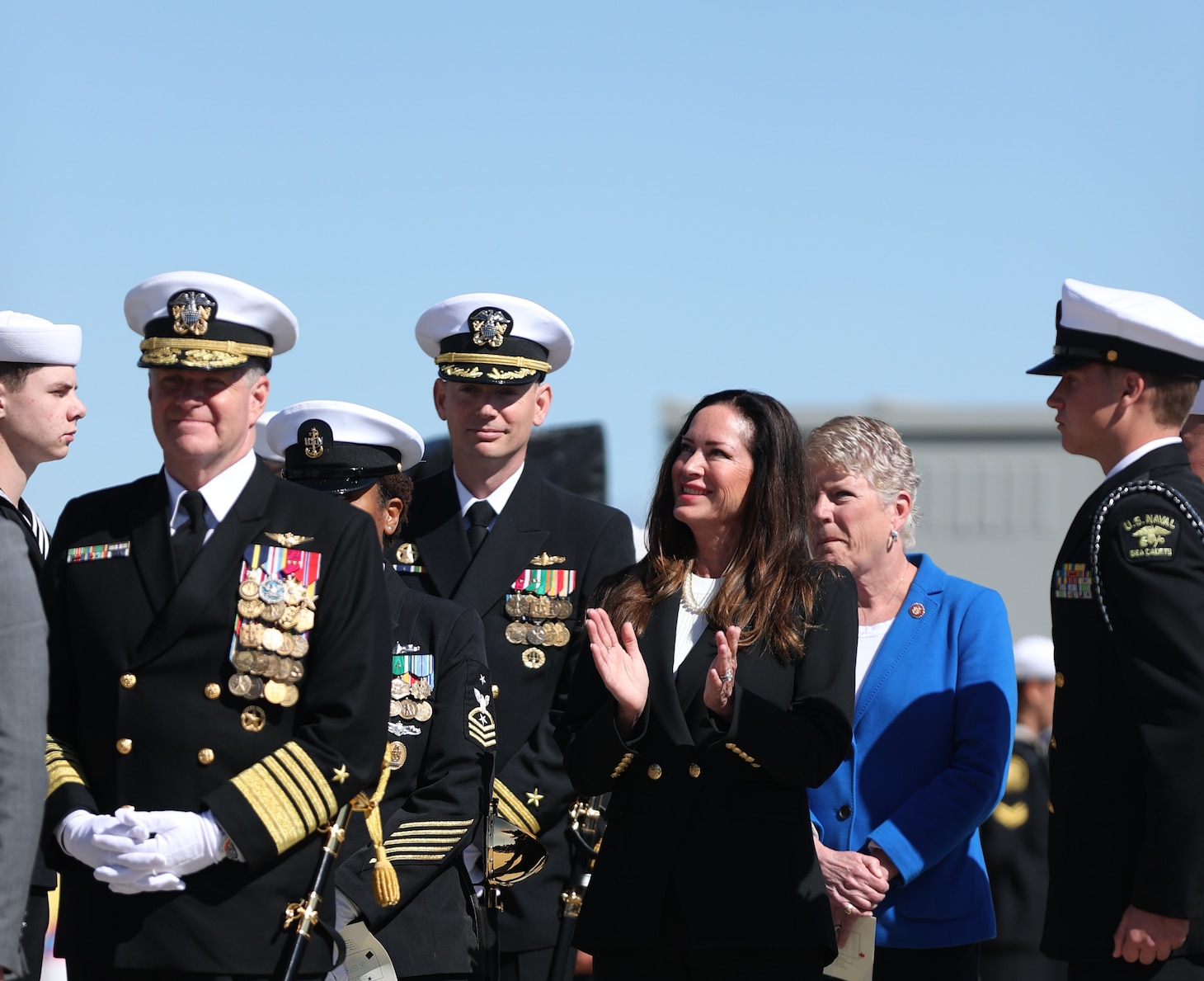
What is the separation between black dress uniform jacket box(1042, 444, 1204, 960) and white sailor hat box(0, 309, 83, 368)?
290 cm

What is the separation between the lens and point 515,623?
4.94 m

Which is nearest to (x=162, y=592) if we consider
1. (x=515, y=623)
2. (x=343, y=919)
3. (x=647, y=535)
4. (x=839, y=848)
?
(x=343, y=919)

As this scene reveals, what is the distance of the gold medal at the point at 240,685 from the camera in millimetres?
3363

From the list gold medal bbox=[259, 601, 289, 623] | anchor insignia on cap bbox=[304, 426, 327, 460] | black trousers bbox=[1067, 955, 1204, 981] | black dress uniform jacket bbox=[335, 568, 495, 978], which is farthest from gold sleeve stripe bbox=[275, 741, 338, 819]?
black trousers bbox=[1067, 955, 1204, 981]

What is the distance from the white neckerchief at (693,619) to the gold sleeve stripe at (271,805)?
104 centimetres

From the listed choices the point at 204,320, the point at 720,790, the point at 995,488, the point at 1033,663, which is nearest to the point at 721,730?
the point at 720,790

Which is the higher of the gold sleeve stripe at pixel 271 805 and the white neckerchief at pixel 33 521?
the white neckerchief at pixel 33 521

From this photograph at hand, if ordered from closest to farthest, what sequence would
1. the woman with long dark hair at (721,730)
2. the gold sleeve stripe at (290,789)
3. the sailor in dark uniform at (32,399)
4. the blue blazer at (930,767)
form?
1. the gold sleeve stripe at (290,789)
2. the woman with long dark hair at (721,730)
3. the blue blazer at (930,767)
4. the sailor in dark uniform at (32,399)

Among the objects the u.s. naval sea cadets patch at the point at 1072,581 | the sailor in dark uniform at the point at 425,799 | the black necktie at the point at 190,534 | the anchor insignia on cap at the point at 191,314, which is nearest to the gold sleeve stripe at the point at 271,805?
the black necktie at the point at 190,534

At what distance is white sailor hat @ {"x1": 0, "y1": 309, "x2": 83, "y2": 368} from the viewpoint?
15.9ft

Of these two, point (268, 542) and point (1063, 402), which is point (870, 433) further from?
point (268, 542)

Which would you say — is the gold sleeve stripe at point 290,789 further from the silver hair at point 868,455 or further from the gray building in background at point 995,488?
the gray building in background at point 995,488

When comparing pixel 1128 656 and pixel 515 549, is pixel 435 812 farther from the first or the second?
pixel 1128 656

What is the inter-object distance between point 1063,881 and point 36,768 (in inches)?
88.9
